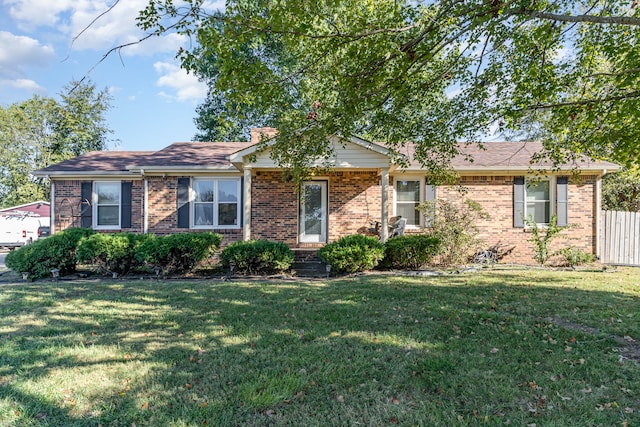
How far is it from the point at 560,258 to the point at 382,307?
907cm

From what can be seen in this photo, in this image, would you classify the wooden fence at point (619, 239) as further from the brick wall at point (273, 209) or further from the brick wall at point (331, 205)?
the brick wall at point (273, 209)

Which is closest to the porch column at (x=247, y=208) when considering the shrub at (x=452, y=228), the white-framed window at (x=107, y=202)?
the white-framed window at (x=107, y=202)

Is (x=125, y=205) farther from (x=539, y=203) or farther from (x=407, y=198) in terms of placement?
(x=539, y=203)

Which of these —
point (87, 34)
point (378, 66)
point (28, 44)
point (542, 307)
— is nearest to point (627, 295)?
point (542, 307)

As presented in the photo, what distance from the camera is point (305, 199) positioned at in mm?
11828

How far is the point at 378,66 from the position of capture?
5109 millimetres

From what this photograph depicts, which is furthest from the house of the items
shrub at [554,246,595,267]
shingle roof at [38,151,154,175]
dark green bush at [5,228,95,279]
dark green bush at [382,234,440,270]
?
dark green bush at [5,228,95,279]

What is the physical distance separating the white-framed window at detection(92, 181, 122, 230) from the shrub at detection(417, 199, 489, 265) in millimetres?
10659

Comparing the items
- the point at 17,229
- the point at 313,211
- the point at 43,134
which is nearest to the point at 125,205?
the point at 313,211

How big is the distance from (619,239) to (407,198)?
297 inches

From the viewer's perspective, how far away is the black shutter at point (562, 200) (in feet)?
37.7

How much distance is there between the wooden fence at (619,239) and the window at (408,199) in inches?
257

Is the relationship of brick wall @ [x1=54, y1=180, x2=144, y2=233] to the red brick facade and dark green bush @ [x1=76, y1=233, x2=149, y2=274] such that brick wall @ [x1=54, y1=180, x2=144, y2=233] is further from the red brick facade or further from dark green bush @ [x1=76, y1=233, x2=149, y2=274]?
dark green bush @ [x1=76, y1=233, x2=149, y2=274]

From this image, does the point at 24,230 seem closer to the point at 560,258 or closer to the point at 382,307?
the point at 382,307
